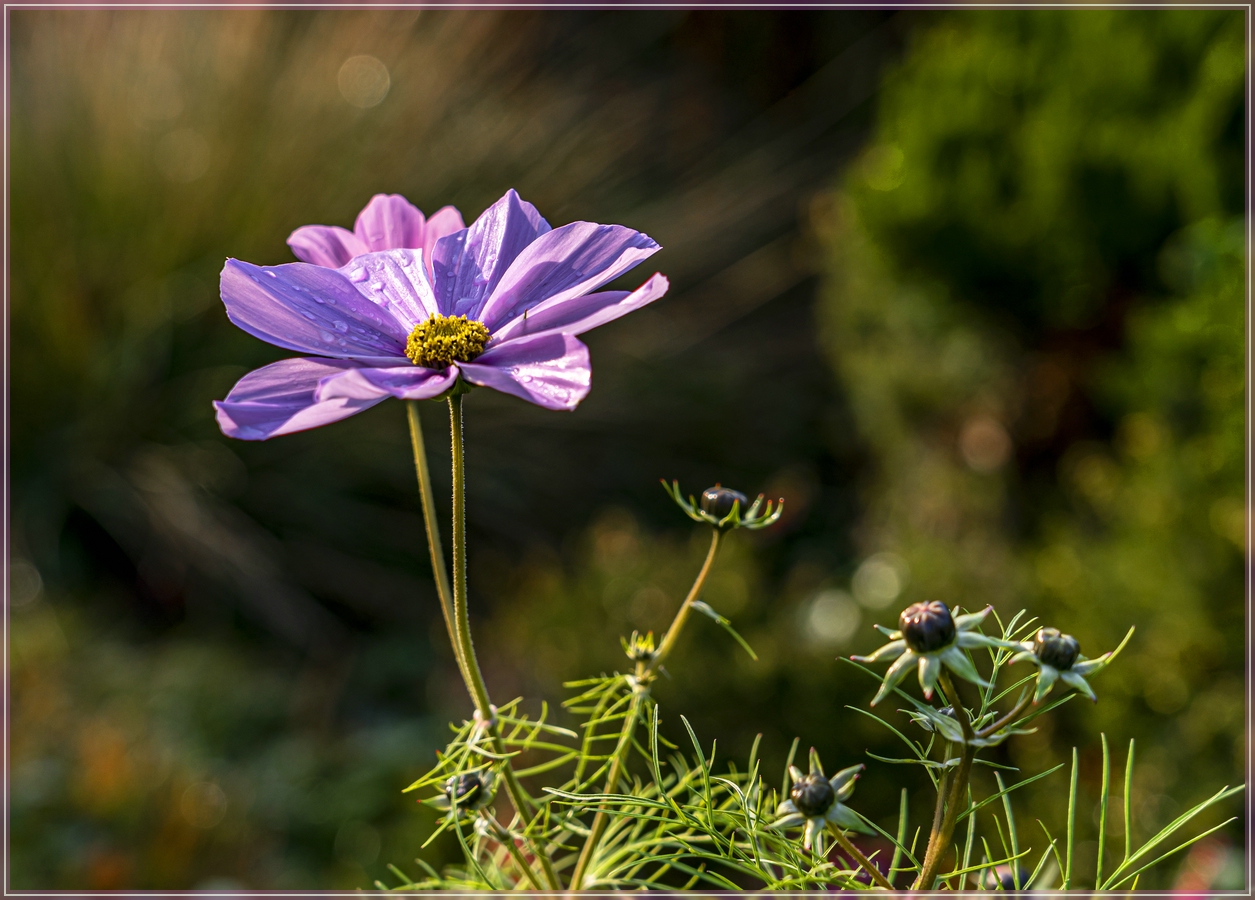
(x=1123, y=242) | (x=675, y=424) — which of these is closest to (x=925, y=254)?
(x=1123, y=242)

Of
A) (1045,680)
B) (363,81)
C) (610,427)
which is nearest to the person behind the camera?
(1045,680)

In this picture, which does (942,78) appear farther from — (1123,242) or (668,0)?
(668,0)

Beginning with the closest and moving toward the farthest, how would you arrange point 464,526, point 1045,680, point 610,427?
point 1045,680
point 464,526
point 610,427

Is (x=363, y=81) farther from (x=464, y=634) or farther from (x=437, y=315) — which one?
(x=464, y=634)

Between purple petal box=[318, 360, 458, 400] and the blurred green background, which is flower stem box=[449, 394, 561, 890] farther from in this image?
the blurred green background

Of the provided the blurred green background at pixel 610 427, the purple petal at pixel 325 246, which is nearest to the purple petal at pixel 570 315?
the purple petal at pixel 325 246

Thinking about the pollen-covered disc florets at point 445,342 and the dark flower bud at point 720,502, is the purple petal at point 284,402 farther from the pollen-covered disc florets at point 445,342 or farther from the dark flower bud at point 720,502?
the dark flower bud at point 720,502

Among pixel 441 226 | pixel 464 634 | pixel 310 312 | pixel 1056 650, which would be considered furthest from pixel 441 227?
pixel 1056 650

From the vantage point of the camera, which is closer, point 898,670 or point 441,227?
point 898,670
